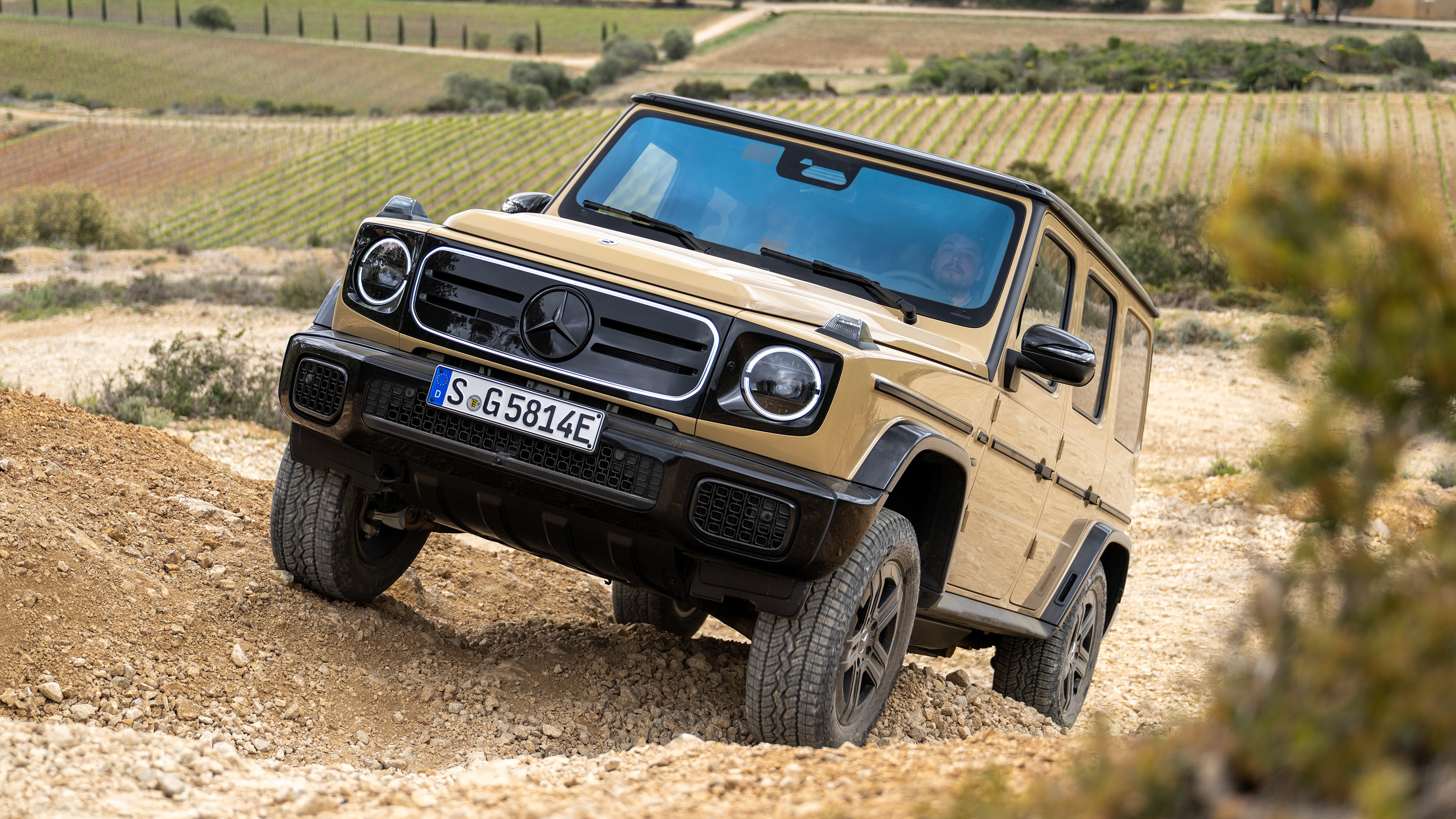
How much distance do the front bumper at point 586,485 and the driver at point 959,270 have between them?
1.21 m

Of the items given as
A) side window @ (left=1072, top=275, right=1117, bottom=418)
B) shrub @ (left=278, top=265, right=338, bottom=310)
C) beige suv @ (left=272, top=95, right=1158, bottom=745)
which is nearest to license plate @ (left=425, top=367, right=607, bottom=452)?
beige suv @ (left=272, top=95, right=1158, bottom=745)

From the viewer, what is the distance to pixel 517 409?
11.2ft

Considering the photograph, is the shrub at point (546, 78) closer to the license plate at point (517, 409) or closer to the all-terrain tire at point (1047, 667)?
the all-terrain tire at point (1047, 667)

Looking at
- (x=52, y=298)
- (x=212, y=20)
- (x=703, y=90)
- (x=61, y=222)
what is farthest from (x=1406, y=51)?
(x=212, y=20)

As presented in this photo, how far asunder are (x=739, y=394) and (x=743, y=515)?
343 mm

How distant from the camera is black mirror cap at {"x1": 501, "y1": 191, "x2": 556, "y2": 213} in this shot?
486cm

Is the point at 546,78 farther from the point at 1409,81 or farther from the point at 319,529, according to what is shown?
the point at 319,529

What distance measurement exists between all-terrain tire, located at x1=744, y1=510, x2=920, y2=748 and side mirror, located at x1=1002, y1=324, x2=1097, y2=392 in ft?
2.43

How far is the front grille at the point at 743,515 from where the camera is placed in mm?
3203

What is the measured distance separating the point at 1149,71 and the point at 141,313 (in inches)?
2203

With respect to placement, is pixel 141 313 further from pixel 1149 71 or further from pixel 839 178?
pixel 1149 71

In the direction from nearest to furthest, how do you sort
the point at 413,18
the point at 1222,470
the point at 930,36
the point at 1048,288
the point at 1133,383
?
the point at 1048,288 < the point at 1133,383 < the point at 1222,470 < the point at 930,36 < the point at 413,18

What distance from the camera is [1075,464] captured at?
5059 mm

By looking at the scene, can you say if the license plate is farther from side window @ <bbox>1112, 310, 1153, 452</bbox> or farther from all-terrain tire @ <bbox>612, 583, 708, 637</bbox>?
side window @ <bbox>1112, 310, 1153, 452</bbox>
